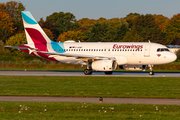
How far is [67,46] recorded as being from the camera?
4547 centimetres

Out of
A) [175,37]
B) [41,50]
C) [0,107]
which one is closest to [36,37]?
[41,50]

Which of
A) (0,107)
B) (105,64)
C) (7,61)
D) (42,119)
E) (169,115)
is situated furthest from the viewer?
(7,61)

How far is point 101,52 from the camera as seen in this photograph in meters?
43.8

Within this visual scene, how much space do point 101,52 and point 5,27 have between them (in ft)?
Answer: 284

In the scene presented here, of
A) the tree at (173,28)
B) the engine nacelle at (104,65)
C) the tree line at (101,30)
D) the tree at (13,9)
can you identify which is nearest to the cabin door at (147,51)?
the engine nacelle at (104,65)

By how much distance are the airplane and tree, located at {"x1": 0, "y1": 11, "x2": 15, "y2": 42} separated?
71936 millimetres

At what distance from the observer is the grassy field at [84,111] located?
14188 millimetres

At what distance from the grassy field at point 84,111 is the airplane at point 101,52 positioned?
23.6 meters

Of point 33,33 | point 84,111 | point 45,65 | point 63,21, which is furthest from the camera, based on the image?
point 63,21

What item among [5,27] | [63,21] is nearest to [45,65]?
[5,27]

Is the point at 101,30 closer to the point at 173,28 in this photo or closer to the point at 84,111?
the point at 173,28

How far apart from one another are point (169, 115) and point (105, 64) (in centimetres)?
2603

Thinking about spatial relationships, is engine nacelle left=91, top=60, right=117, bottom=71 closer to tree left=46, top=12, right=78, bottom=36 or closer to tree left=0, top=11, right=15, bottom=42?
tree left=0, top=11, right=15, bottom=42

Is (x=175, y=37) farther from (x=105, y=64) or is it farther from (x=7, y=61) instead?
(x=105, y=64)
